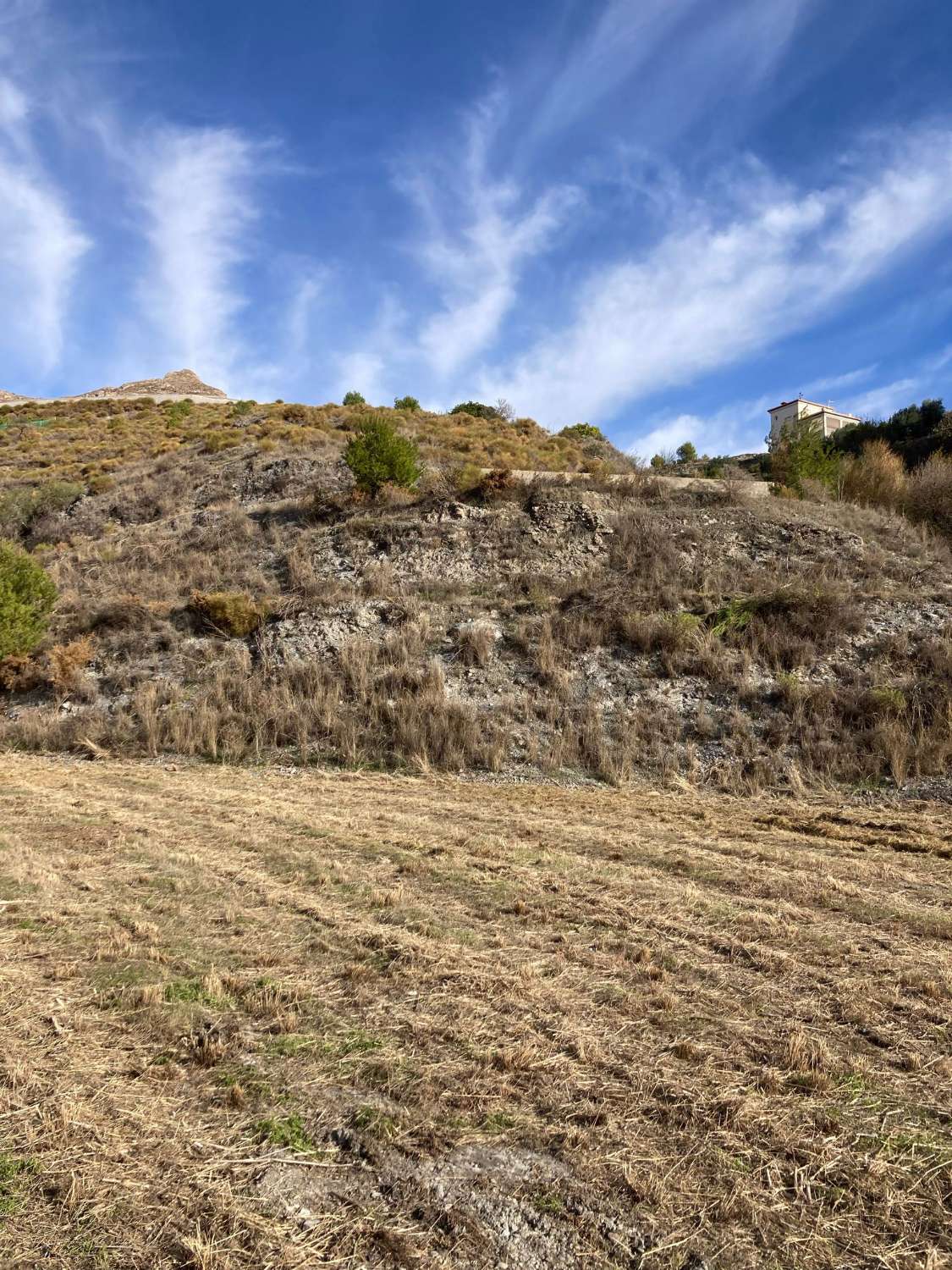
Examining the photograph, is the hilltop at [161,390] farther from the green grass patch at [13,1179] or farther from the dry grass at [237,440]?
the green grass patch at [13,1179]

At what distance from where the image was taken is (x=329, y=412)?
114ft

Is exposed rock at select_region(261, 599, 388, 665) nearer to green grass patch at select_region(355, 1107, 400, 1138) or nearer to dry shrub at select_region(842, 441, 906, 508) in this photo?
green grass patch at select_region(355, 1107, 400, 1138)

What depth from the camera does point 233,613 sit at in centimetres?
1501

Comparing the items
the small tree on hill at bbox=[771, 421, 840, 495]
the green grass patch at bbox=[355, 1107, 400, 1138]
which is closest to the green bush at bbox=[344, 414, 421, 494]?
the small tree on hill at bbox=[771, 421, 840, 495]

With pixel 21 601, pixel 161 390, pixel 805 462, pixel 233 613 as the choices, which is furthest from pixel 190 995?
pixel 161 390

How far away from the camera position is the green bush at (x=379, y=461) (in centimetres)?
1997

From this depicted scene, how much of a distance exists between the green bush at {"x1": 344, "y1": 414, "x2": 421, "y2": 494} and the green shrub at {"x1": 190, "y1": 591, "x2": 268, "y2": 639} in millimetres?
6054

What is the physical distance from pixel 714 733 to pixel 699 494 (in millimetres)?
10366

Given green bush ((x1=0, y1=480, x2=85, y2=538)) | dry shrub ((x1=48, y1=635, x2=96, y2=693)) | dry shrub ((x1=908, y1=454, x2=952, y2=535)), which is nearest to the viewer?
dry shrub ((x1=48, y1=635, x2=96, y2=693))

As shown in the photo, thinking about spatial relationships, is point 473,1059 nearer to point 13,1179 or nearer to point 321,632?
point 13,1179

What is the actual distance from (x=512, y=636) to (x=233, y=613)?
5983mm

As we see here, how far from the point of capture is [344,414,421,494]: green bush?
19969 mm

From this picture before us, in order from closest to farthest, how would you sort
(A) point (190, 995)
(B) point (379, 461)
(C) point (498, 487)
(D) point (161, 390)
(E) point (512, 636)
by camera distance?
(A) point (190, 995)
(E) point (512, 636)
(C) point (498, 487)
(B) point (379, 461)
(D) point (161, 390)

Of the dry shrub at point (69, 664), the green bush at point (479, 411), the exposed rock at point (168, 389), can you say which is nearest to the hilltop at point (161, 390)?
the exposed rock at point (168, 389)
